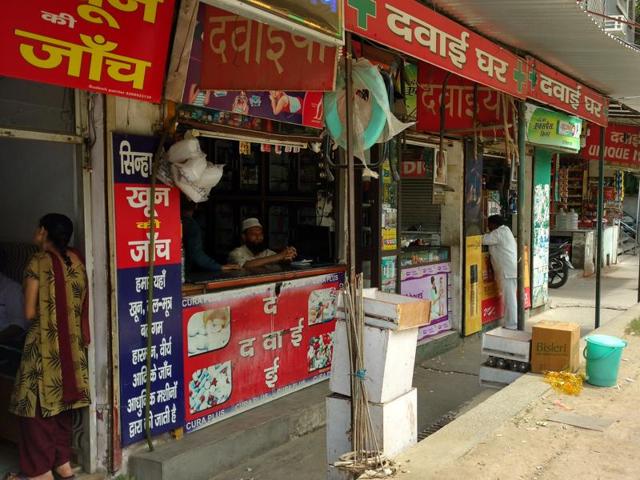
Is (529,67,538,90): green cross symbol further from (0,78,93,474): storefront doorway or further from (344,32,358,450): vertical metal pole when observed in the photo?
(0,78,93,474): storefront doorway

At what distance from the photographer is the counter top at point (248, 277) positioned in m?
4.55

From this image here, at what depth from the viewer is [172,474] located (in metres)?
4.01

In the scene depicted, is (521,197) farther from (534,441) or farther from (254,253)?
(534,441)

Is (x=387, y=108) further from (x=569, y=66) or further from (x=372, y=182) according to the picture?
(x=569, y=66)

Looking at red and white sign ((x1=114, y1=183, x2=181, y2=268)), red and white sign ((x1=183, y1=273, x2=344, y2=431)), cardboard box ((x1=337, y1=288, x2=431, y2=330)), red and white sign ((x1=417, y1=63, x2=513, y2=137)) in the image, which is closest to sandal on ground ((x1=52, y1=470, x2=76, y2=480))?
red and white sign ((x1=183, y1=273, x2=344, y2=431))

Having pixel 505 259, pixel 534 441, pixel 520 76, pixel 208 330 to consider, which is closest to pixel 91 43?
pixel 208 330

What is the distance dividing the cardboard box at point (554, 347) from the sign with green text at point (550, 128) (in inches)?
108

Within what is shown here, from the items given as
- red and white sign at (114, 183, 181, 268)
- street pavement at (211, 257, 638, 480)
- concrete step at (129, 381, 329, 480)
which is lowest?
street pavement at (211, 257, 638, 480)

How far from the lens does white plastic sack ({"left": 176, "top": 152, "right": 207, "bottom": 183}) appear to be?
4102 millimetres

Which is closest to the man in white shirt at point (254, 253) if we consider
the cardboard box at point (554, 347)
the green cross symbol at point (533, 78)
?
the cardboard box at point (554, 347)

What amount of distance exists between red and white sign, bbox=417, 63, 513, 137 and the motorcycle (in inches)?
282

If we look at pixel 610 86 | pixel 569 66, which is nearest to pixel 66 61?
pixel 569 66

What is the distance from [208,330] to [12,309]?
132 cm

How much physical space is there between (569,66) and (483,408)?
422 centimetres
